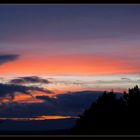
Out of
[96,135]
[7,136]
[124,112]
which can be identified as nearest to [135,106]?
[124,112]

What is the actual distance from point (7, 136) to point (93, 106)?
780 mm

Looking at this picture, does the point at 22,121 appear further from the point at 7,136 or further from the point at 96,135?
the point at 96,135

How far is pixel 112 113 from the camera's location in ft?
8.39

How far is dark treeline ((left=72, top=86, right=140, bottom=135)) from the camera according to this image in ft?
8.05

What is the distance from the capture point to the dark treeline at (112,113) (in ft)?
8.05

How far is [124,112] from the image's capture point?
2.55m

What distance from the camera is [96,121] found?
8.42 feet
